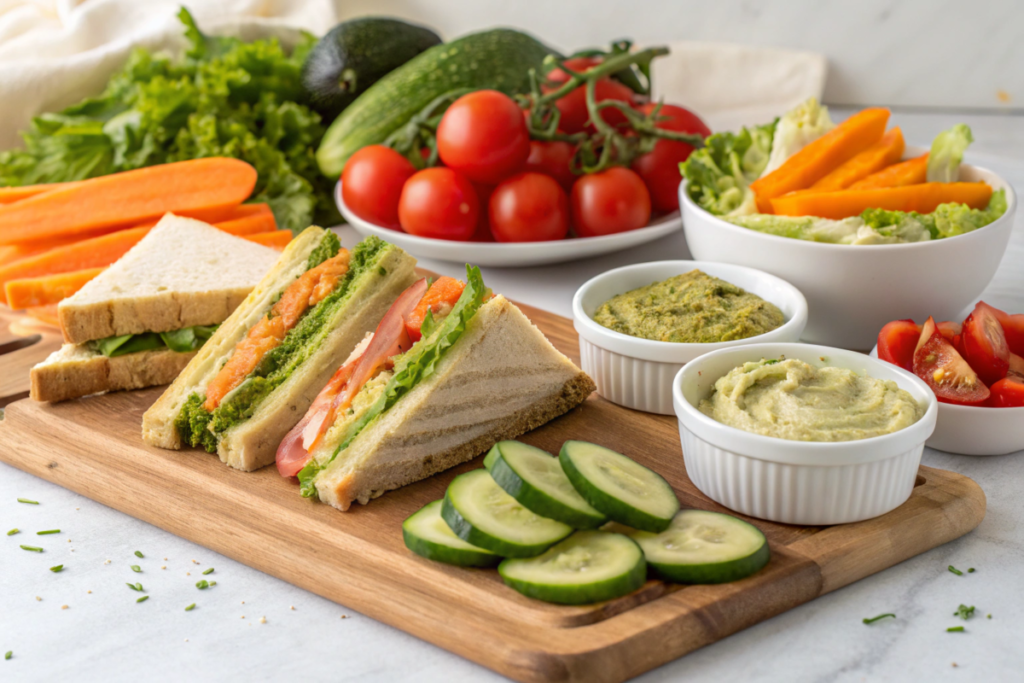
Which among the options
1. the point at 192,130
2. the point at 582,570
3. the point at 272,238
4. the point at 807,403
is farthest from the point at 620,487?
the point at 192,130

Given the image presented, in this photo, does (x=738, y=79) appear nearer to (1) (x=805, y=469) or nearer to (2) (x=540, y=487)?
(1) (x=805, y=469)

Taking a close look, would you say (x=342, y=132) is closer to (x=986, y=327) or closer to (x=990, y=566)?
(x=986, y=327)

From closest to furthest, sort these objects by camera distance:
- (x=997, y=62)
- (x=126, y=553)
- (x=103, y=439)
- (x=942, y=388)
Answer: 1. (x=126, y=553)
2. (x=942, y=388)
3. (x=103, y=439)
4. (x=997, y=62)

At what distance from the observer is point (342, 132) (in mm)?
5191

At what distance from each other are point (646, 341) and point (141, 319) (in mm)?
1840

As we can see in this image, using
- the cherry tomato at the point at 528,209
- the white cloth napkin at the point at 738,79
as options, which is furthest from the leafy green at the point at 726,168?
the white cloth napkin at the point at 738,79

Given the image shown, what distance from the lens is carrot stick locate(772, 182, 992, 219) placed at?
3.53 meters

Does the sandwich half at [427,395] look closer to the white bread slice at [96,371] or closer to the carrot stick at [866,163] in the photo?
the white bread slice at [96,371]

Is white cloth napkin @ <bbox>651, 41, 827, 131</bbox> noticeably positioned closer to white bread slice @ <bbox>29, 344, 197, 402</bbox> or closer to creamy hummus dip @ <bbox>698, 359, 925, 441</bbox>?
creamy hummus dip @ <bbox>698, 359, 925, 441</bbox>

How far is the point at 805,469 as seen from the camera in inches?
97.7

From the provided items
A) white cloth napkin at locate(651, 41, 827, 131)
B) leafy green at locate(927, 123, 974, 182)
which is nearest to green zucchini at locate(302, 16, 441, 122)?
white cloth napkin at locate(651, 41, 827, 131)

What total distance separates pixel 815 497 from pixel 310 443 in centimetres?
146

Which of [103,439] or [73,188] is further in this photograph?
[73,188]

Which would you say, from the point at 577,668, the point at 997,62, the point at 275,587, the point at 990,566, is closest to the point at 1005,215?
the point at 990,566
